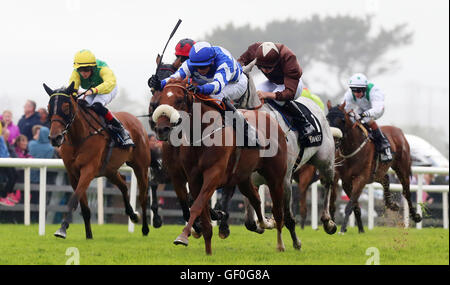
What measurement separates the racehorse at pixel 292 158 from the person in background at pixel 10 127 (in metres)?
5.09

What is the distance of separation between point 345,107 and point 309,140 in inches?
134

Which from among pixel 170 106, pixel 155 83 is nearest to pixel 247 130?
pixel 155 83

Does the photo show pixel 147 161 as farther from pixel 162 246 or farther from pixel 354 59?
pixel 354 59

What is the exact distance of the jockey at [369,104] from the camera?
38.4 feet

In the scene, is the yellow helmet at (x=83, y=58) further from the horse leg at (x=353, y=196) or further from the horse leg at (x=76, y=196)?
the horse leg at (x=353, y=196)

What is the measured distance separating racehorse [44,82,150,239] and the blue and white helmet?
1.83 m

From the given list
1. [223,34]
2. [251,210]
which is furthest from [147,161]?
[223,34]

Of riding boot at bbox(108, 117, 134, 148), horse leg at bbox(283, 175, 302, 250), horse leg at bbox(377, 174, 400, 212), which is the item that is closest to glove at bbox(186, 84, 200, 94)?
horse leg at bbox(283, 175, 302, 250)

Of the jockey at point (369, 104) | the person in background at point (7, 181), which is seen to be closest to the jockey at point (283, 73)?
the jockey at point (369, 104)

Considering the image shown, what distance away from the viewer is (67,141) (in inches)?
364

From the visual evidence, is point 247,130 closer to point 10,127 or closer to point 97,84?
point 97,84

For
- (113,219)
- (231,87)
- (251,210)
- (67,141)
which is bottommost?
(113,219)

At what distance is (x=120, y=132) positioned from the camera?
9.97 metres

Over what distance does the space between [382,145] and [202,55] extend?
5.16 m
